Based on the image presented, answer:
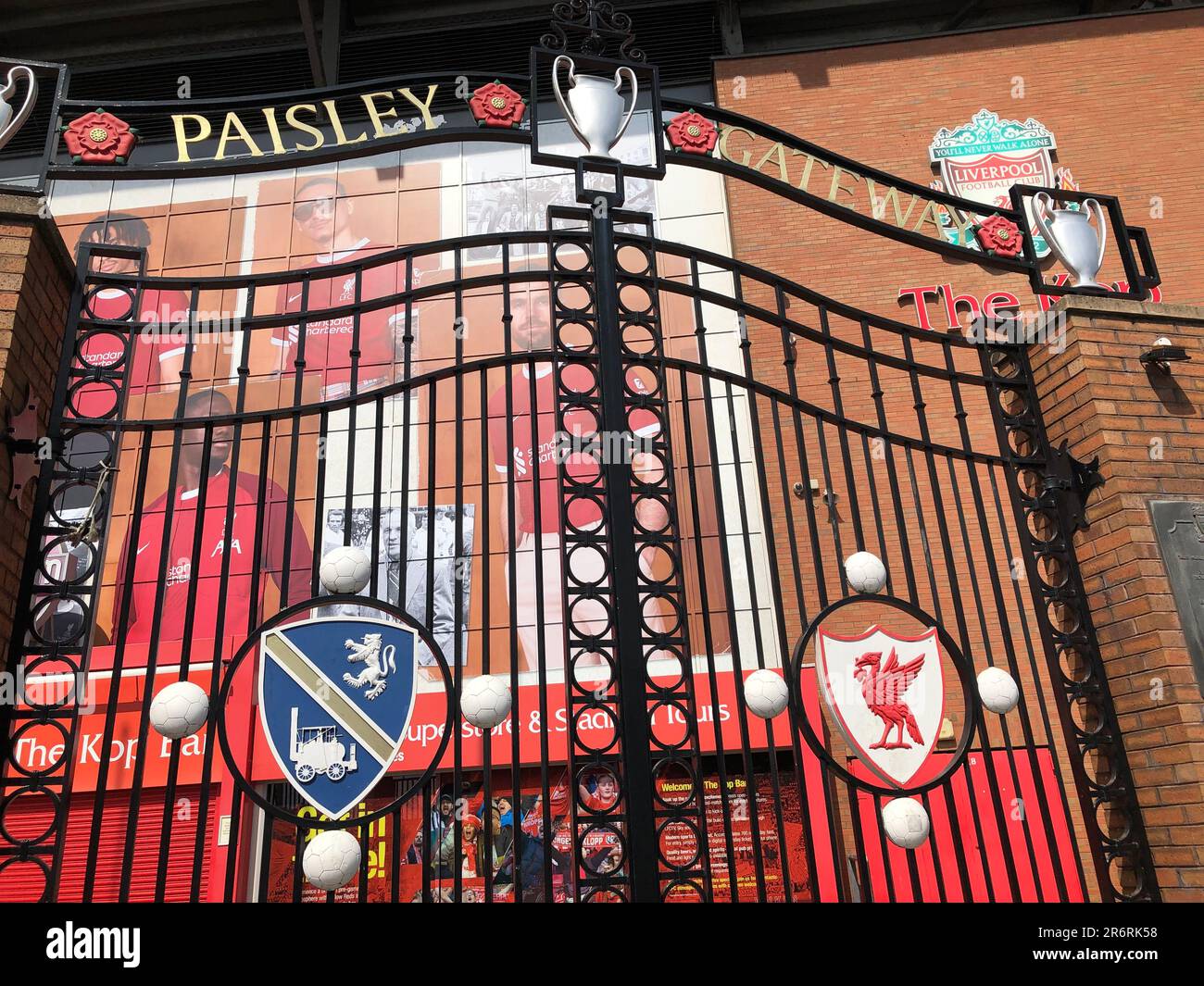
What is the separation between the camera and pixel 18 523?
134 inches

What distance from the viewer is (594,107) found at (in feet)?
13.7

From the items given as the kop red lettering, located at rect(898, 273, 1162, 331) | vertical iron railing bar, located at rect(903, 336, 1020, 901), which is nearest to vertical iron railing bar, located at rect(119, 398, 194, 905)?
vertical iron railing bar, located at rect(903, 336, 1020, 901)

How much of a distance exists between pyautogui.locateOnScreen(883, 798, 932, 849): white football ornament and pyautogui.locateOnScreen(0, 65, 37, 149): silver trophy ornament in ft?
14.5

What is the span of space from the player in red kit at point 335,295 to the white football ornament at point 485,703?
8.43 meters

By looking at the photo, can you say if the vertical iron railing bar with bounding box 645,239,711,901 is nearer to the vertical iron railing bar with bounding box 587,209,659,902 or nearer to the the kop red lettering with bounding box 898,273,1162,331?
the vertical iron railing bar with bounding box 587,209,659,902

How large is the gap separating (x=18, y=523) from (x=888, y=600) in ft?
11.0

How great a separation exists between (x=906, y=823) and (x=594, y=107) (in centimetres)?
335

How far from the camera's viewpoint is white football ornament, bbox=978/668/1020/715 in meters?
3.66

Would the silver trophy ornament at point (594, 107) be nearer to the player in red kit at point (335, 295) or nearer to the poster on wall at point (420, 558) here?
the poster on wall at point (420, 558)

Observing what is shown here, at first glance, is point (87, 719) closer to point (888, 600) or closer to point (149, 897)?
point (149, 897)

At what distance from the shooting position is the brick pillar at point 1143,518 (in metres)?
3.63

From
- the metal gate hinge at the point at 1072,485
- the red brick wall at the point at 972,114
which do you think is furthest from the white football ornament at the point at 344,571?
the red brick wall at the point at 972,114

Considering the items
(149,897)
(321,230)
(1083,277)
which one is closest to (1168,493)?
(1083,277)

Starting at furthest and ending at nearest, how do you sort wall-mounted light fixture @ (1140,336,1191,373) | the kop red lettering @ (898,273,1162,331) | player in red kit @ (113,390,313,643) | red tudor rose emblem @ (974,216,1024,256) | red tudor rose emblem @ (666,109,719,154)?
the kop red lettering @ (898,273,1162,331), player in red kit @ (113,390,313,643), red tudor rose emblem @ (974,216,1024,256), red tudor rose emblem @ (666,109,719,154), wall-mounted light fixture @ (1140,336,1191,373)
